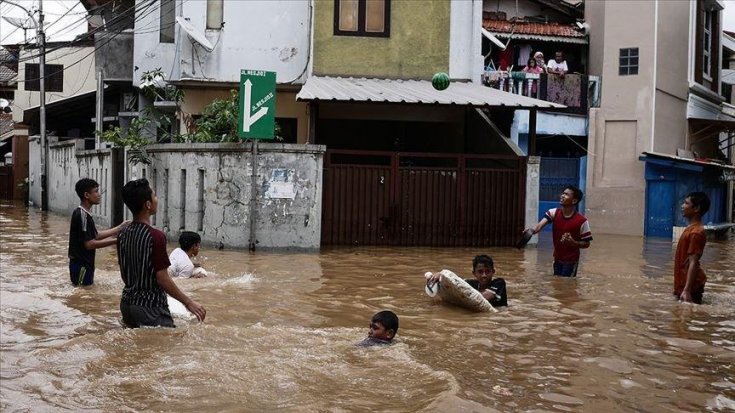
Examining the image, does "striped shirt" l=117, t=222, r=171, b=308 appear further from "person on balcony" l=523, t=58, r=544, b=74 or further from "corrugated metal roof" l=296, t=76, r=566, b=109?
"person on balcony" l=523, t=58, r=544, b=74

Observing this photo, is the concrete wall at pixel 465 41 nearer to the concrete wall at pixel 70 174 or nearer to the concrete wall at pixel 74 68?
the concrete wall at pixel 70 174

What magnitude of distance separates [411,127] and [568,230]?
1234cm

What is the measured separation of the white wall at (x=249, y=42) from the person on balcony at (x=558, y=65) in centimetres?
834

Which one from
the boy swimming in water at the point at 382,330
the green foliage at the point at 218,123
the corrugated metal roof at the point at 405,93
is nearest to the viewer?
the boy swimming in water at the point at 382,330

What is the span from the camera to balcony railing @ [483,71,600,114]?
24.8 metres

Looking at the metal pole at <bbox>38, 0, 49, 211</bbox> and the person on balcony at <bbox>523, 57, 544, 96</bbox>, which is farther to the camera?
the metal pole at <bbox>38, 0, 49, 211</bbox>

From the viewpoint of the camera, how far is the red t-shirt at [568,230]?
1165 cm

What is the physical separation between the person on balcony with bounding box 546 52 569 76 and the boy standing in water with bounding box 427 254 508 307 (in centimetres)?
1728

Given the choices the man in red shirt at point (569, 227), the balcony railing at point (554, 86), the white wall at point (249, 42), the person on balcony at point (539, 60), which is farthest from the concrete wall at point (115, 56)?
the man in red shirt at point (569, 227)

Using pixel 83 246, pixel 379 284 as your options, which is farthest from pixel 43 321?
pixel 379 284

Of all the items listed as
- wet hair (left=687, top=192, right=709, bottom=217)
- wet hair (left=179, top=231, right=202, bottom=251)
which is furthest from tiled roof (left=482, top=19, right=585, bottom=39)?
wet hair (left=179, top=231, right=202, bottom=251)

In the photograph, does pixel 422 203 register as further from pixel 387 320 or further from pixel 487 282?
pixel 387 320

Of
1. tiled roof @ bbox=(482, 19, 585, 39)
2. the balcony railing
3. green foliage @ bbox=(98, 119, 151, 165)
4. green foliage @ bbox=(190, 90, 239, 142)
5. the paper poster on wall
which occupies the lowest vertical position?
the paper poster on wall

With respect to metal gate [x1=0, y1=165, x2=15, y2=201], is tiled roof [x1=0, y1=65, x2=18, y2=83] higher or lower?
higher
